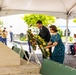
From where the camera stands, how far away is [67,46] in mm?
9344

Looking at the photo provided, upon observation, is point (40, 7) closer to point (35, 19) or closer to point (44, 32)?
point (44, 32)

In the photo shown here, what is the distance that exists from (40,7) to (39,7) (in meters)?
0.04

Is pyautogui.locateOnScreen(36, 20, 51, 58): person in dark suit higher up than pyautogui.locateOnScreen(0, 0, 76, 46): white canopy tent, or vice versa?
pyautogui.locateOnScreen(0, 0, 76, 46): white canopy tent

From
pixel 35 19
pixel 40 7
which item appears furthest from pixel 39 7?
pixel 35 19

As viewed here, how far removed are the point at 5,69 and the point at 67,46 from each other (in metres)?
7.99

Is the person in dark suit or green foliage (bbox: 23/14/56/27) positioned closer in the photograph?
the person in dark suit

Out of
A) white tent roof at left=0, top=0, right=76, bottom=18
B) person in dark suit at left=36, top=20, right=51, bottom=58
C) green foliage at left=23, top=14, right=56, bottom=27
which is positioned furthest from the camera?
green foliage at left=23, top=14, right=56, bottom=27

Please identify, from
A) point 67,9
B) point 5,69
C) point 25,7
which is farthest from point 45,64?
point 67,9

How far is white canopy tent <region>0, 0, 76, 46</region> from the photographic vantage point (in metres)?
7.32

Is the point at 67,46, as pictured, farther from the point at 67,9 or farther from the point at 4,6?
the point at 4,6

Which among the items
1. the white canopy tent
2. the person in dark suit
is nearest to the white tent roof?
the white canopy tent

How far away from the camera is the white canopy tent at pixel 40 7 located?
7323 mm

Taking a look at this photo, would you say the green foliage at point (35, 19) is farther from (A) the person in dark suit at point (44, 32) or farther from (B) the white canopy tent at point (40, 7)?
(A) the person in dark suit at point (44, 32)

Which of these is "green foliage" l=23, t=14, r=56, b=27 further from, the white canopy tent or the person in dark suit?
the person in dark suit
